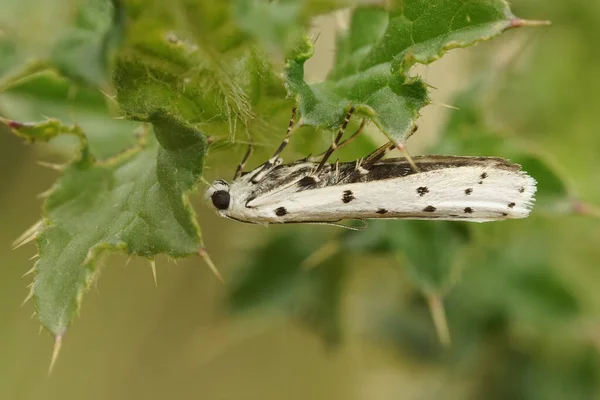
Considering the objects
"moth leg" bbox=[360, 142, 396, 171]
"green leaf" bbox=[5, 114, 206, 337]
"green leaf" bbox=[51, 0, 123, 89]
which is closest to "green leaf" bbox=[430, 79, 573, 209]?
"moth leg" bbox=[360, 142, 396, 171]

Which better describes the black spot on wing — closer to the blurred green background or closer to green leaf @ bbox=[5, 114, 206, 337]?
the blurred green background

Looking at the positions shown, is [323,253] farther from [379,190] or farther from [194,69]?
[194,69]

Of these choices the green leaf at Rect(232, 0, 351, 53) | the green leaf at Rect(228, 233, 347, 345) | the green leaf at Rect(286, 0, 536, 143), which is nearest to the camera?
the green leaf at Rect(232, 0, 351, 53)

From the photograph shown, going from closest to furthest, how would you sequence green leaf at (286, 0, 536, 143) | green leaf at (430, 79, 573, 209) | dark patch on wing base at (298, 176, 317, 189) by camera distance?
green leaf at (286, 0, 536, 143) → dark patch on wing base at (298, 176, 317, 189) → green leaf at (430, 79, 573, 209)

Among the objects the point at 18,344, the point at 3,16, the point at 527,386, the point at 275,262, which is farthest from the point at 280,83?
the point at 18,344

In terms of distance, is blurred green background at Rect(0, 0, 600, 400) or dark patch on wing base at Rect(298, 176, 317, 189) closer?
dark patch on wing base at Rect(298, 176, 317, 189)

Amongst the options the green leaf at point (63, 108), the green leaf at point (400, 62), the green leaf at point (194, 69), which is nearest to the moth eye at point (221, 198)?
the green leaf at point (194, 69)

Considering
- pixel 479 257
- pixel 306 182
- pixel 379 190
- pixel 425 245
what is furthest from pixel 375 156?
pixel 479 257
